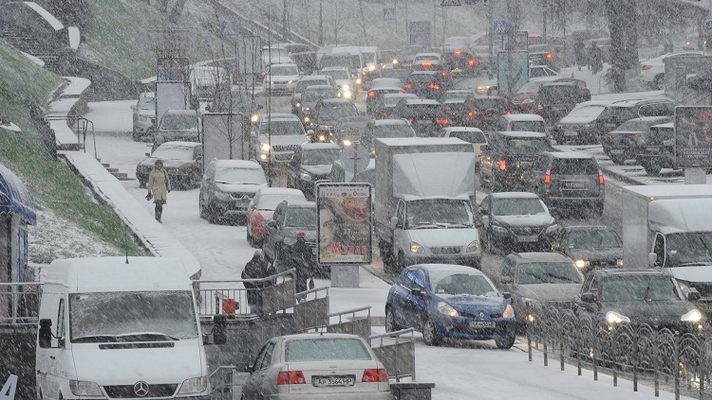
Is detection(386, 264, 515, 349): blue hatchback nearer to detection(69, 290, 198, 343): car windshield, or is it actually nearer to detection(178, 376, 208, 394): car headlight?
detection(69, 290, 198, 343): car windshield

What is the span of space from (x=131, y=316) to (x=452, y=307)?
346 inches

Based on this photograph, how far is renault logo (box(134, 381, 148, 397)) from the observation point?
18625 millimetres

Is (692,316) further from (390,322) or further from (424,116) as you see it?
(424,116)

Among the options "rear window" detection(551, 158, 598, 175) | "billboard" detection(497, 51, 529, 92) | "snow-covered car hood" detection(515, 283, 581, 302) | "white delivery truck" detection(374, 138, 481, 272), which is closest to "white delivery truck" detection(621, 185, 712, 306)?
"snow-covered car hood" detection(515, 283, 581, 302)

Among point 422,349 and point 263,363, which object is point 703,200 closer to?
point 422,349

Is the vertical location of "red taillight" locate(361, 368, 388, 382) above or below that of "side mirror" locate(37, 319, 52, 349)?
below

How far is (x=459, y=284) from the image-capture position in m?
28.3

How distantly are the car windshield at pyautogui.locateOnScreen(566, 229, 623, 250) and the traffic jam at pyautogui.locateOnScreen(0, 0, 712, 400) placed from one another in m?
0.04

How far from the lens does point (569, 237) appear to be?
36.0 metres

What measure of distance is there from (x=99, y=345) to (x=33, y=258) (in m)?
11.6

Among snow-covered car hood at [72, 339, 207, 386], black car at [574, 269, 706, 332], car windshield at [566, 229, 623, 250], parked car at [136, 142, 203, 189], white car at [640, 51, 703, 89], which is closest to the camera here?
snow-covered car hood at [72, 339, 207, 386]

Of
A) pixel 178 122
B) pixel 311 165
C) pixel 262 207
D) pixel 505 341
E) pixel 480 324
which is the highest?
pixel 178 122

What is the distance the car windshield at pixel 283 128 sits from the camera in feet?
181

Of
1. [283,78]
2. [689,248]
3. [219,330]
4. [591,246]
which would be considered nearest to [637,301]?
[689,248]
